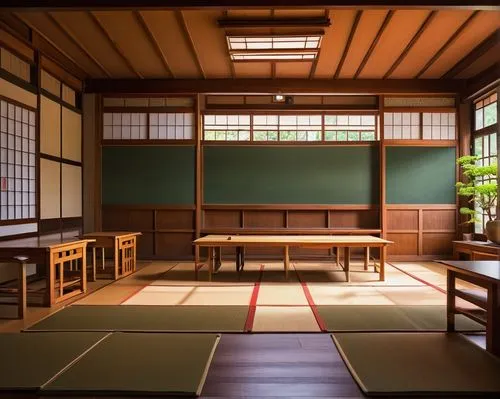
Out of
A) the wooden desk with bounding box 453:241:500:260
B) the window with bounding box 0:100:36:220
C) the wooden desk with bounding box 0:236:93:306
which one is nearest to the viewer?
the wooden desk with bounding box 0:236:93:306

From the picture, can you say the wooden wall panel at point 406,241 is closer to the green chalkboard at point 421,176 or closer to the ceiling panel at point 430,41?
the green chalkboard at point 421,176

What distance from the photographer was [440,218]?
23.5 feet

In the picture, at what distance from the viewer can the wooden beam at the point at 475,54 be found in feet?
17.2

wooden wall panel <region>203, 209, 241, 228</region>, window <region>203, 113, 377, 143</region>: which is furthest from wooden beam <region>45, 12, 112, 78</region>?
wooden wall panel <region>203, 209, 241, 228</region>

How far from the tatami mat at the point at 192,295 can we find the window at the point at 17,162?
182cm

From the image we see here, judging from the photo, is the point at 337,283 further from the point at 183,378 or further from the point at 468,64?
the point at 468,64

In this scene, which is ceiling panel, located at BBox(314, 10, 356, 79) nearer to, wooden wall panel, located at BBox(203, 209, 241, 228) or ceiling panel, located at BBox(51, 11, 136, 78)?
wooden wall panel, located at BBox(203, 209, 241, 228)

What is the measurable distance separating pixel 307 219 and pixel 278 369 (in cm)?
495

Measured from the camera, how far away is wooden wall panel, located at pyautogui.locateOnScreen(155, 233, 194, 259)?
7.26 metres

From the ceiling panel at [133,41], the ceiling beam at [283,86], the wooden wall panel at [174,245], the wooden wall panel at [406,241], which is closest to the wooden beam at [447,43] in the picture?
the ceiling beam at [283,86]

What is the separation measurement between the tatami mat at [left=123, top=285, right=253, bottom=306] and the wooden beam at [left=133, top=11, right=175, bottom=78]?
9.99ft

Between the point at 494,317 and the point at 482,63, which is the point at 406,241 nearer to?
the point at 482,63

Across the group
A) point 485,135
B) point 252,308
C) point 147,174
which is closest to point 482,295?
point 252,308

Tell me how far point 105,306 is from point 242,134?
4.15 meters
